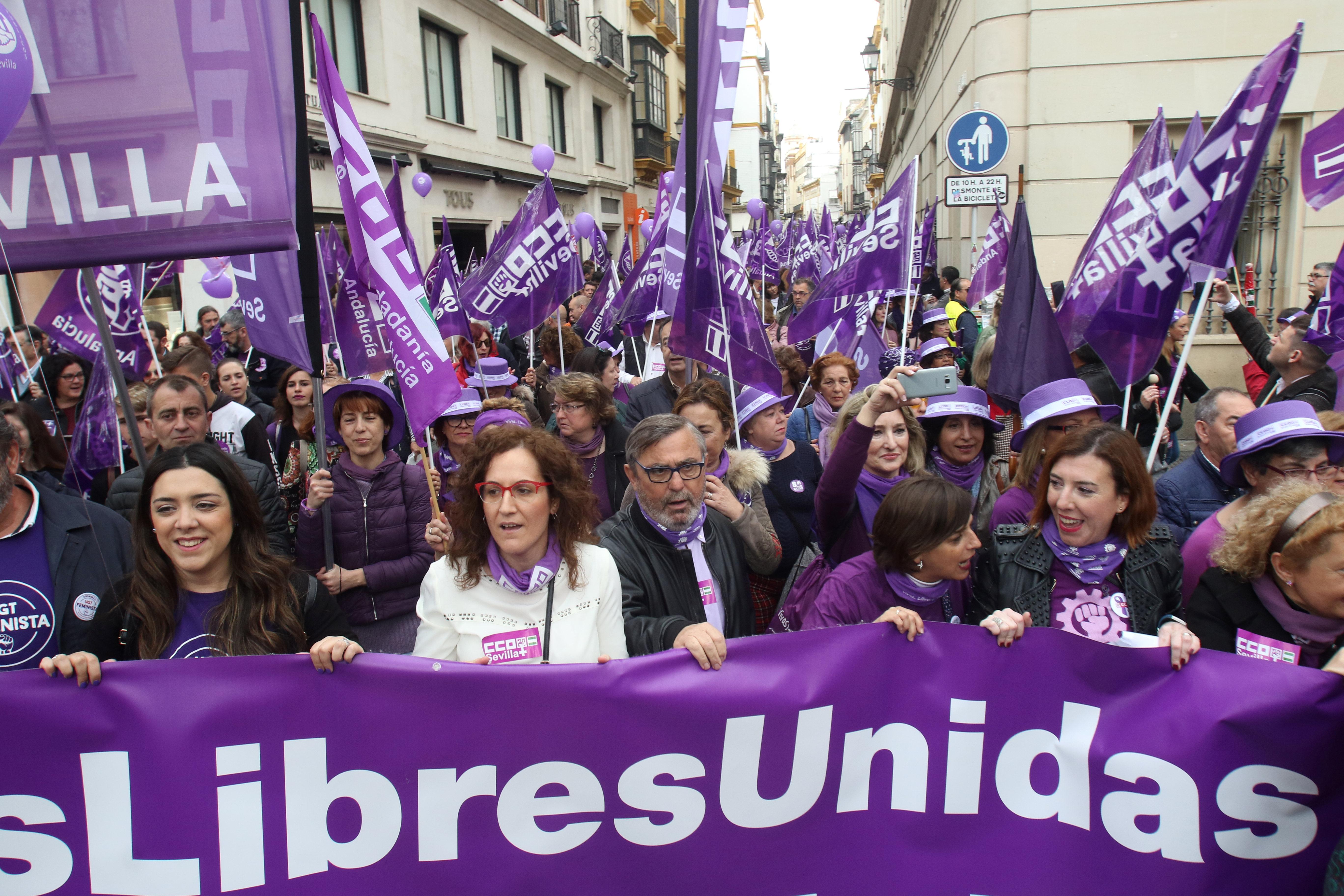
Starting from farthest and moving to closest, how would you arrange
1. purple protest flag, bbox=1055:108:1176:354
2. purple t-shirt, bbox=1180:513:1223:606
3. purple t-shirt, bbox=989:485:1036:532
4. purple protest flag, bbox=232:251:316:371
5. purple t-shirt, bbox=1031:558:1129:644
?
purple protest flag, bbox=1055:108:1176:354
purple protest flag, bbox=232:251:316:371
purple t-shirt, bbox=989:485:1036:532
purple t-shirt, bbox=1180:513:1223:606
purple t-shirt, bbox=1031:558:1129:644

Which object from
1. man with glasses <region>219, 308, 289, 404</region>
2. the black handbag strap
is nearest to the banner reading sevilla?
the black handbag strap

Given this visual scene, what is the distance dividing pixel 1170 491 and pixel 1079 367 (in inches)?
89.1

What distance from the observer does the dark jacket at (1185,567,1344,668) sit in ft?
7.80

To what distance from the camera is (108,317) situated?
20.6ft

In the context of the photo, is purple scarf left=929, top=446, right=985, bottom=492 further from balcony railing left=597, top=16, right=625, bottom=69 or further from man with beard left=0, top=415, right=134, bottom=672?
balcony railing left=597, top=16, right=625, bottom=69

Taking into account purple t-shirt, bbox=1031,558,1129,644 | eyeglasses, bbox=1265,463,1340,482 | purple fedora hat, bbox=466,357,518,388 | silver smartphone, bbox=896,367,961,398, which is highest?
silver smartphone, bbox=896,367,961,398

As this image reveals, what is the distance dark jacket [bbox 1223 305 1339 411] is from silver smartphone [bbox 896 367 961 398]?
1551 mm

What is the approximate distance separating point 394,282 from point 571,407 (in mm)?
1137

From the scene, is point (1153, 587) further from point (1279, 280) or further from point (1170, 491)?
point (1279, 280)

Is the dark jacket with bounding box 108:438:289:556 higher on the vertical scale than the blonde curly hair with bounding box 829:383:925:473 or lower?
lower

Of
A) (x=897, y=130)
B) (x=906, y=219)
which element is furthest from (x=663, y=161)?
(x=906, y=219)

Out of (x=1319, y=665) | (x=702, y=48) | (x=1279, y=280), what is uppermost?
(x=702, y=48)

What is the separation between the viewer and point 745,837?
232cm

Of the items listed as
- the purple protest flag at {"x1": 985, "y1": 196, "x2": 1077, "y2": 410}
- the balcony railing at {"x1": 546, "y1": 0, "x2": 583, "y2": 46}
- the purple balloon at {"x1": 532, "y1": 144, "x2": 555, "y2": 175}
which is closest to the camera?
the purple protest flag at {"x1": 985, "y1": 196, "x2": 1077, "y2": 410}
